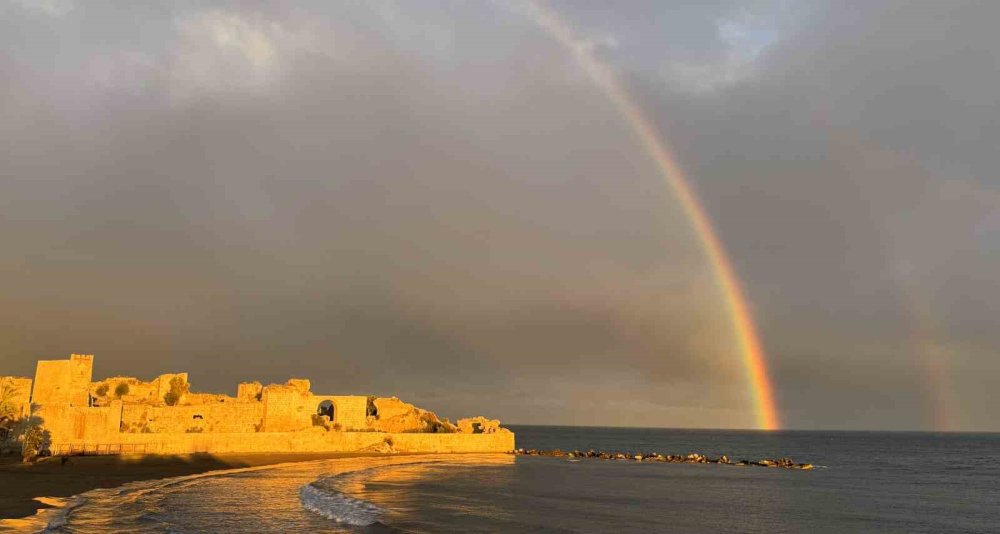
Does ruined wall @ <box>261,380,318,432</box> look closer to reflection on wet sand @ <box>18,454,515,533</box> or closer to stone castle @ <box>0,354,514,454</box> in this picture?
stone castle @ <box>0,354,514,454</box>

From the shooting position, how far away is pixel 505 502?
116 ft

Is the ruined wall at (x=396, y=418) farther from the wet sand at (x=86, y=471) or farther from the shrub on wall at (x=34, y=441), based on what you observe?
the shrub on wall at (x=34, y=441)

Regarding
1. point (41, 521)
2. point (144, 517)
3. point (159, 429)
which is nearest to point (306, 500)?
point (144, 517)

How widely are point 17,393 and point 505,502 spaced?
4210 centimetres

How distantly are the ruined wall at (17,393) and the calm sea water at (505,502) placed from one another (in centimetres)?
2018

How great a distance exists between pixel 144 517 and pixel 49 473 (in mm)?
17494

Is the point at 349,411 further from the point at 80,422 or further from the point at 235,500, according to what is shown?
the point at 235,500

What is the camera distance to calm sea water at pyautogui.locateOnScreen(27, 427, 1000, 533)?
2673 centimetres

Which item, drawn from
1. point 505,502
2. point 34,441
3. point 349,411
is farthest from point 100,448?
point 505,502

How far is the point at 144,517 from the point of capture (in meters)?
25.9

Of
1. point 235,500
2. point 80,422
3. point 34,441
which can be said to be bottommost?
point 235,500

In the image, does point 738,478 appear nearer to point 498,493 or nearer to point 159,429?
point 498,493

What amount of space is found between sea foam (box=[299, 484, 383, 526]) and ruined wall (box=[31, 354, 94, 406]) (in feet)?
92.6

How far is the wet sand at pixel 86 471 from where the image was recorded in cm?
2946
